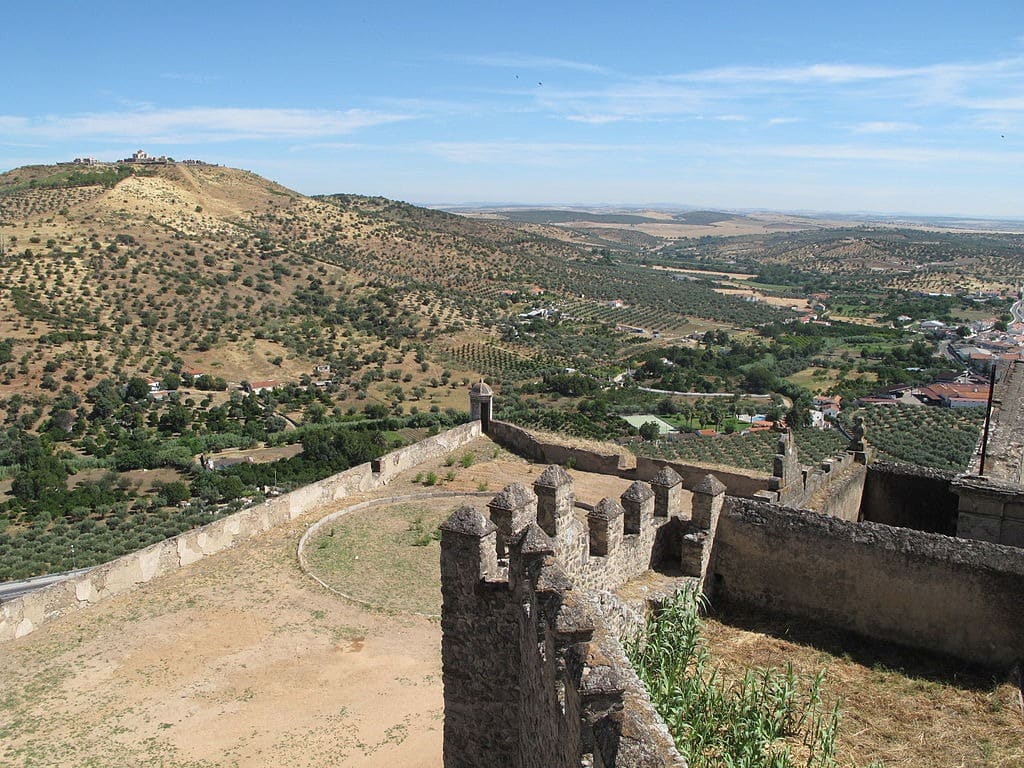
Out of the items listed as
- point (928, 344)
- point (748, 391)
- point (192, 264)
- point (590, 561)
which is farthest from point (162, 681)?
point (928, 344)

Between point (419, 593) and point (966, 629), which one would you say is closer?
point (966, 629)

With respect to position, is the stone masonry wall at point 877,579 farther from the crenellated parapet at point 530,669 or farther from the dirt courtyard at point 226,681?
the dirt courtyard at point 226,681

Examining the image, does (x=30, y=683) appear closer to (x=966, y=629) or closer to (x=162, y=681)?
(x=162, y=681)

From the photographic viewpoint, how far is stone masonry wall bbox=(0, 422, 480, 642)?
42.4 ft

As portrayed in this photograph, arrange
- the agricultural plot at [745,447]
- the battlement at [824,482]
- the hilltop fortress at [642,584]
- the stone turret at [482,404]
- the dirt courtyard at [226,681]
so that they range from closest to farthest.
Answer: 1. the hilltop fortress at [642,584]
2. the dirt courtyard at [226,681]
3. the battlement at [824,482]
4. the stone turret at [482,404]
5. the agricultural plot at [745,447]

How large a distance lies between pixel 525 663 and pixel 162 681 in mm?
7534

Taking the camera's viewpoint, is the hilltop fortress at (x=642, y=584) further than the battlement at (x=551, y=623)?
Yes

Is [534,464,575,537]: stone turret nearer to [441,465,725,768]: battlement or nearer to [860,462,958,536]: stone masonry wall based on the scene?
[441,465,725,768]: battlement

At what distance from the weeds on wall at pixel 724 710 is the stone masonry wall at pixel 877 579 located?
198cm

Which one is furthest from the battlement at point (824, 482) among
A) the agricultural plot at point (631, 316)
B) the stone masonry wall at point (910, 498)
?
the agricultural plot at point (631, 316)

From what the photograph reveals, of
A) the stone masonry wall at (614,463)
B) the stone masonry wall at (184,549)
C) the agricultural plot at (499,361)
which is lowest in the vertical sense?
the agricultural plot at (499,361)

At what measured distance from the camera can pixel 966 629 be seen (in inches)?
355

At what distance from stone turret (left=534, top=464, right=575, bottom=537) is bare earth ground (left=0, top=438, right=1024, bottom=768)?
253cm

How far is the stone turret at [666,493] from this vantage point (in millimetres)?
10484
